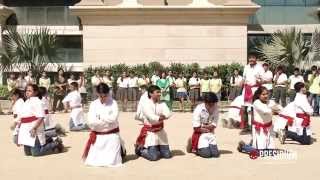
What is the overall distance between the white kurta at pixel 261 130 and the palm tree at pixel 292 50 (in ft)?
53.9

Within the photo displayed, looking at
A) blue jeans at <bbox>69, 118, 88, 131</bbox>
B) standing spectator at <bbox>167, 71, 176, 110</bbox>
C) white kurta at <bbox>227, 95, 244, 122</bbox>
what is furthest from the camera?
standing spectator at <bbox>167, 71, 176, 110</bbox>

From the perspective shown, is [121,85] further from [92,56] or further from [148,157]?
[148,157]

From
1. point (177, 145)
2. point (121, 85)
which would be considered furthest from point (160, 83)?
point (177, 145)

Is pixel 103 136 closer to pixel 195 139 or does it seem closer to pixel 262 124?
pixel 195 139

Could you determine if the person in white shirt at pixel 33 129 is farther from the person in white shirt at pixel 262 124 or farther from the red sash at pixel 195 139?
the person in white shirt at pixel 262 124

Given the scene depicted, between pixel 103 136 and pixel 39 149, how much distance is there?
172 cm

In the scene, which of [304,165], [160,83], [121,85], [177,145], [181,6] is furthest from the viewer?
[181,6]

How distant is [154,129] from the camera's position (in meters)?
11.4

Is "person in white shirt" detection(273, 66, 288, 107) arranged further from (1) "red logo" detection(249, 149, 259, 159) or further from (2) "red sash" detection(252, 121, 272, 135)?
(1) "red logo" detection(249, 149, 259, 159)

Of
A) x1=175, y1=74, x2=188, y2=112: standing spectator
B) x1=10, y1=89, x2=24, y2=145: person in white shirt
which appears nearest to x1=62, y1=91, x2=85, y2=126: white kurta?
x1=10, y1=89, x2=24, y2=145: person in white shirt

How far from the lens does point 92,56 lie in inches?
1126

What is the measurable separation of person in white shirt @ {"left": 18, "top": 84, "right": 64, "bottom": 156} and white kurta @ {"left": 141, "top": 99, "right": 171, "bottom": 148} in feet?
6.59

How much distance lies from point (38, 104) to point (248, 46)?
20.4 meters

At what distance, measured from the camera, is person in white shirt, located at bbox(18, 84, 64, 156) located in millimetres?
11789
